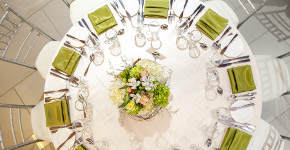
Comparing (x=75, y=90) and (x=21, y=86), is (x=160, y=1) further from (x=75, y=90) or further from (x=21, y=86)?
(x=21, y=86)

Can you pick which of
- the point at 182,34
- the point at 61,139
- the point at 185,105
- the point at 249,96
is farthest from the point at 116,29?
the point at 249,96

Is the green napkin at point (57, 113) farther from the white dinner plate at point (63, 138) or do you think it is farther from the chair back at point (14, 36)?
the chair back at point (14, 36)

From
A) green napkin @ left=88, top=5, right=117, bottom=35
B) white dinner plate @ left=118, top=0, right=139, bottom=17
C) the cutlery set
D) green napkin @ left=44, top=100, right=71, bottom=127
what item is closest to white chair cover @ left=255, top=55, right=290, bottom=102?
the cutlery set

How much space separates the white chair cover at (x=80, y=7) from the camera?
8.98ft

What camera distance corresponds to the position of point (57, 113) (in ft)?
6.56

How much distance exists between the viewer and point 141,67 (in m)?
1.66

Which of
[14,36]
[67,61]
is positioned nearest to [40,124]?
[67,61]

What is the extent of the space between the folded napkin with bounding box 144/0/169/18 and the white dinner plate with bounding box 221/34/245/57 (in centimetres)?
65

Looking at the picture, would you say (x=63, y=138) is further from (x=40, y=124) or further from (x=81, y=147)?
(x=40, y=124)

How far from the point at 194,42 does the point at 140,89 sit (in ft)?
2.66

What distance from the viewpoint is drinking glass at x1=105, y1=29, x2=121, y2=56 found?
2021mm

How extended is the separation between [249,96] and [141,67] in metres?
1.05

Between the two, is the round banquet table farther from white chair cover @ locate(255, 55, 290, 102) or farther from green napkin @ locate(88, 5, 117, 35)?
white chair cover @ locate(255, 55, 290, 102)

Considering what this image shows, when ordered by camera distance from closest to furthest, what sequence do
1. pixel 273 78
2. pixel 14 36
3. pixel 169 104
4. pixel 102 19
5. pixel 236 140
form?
pixel 236 140, pixel 169 104, pixel 102 19, pixel 273 78, pixel 14 36
